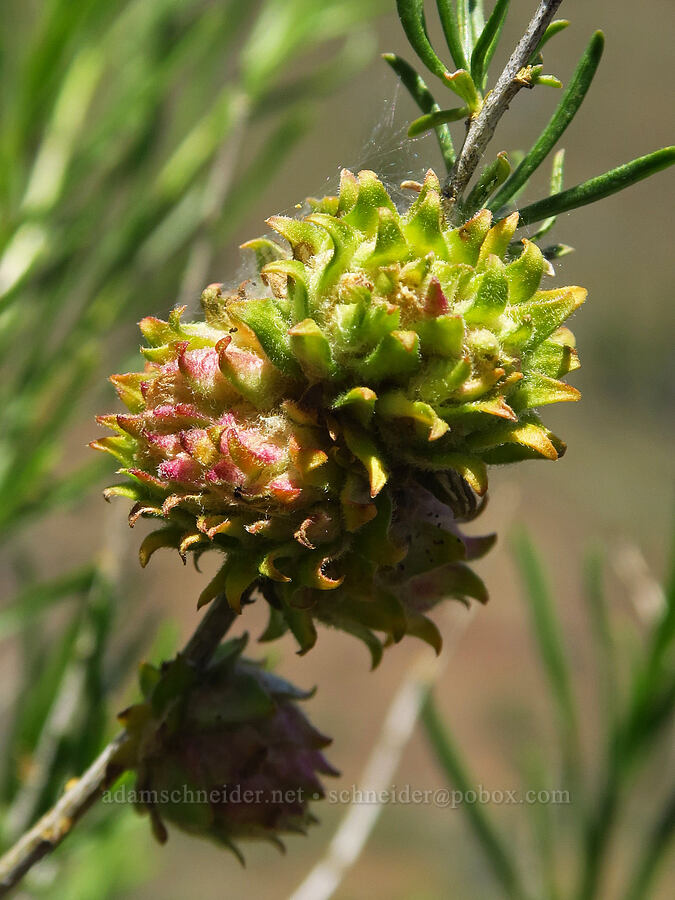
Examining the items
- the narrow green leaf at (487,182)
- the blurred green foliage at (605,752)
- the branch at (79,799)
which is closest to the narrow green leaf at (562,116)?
the narrow green leaf at (487,182)

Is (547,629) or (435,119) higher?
(435,119)

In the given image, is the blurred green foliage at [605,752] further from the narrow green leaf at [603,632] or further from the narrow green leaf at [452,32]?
the narrow green leaf at [452,32]

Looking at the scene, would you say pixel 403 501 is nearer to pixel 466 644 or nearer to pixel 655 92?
pixel 466 644

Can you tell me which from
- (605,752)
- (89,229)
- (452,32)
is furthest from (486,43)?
(605,752)

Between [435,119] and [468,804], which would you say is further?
[468,804]

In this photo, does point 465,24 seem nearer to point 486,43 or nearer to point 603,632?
point 486,43

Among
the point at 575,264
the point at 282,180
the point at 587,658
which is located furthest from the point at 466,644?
the point at 282,180

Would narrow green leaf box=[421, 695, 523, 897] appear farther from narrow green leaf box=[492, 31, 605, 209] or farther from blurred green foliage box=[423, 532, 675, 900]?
narrow green leaf box=[492, 31, 605, 209]
